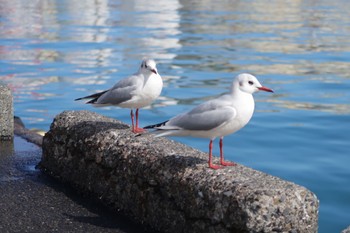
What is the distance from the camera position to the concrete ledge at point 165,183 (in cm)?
578

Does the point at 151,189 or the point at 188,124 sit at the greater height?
the point at 188,124

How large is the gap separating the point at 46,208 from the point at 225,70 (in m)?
19.4

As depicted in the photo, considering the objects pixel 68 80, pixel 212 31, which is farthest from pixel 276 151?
pixel 212 31

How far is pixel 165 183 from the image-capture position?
665 cm

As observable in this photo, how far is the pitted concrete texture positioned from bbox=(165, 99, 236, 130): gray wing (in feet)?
13.4

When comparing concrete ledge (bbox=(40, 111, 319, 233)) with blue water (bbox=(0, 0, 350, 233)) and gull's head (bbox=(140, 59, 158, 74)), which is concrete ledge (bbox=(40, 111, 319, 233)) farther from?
blue water (bbox=(0, 0, 350, 233))

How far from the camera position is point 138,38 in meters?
36.7

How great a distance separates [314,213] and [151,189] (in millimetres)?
1585

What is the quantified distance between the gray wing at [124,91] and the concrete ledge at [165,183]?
0.25m

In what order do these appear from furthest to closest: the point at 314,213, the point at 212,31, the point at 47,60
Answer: the point at 212,31
the point at 47,60
the point at 314,213

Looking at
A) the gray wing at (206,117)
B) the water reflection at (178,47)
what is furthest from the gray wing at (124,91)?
the water reflection at (178,47)

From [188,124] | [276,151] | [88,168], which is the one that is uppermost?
[188,124]

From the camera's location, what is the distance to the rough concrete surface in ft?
22.8

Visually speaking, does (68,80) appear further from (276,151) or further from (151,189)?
(151,189)
